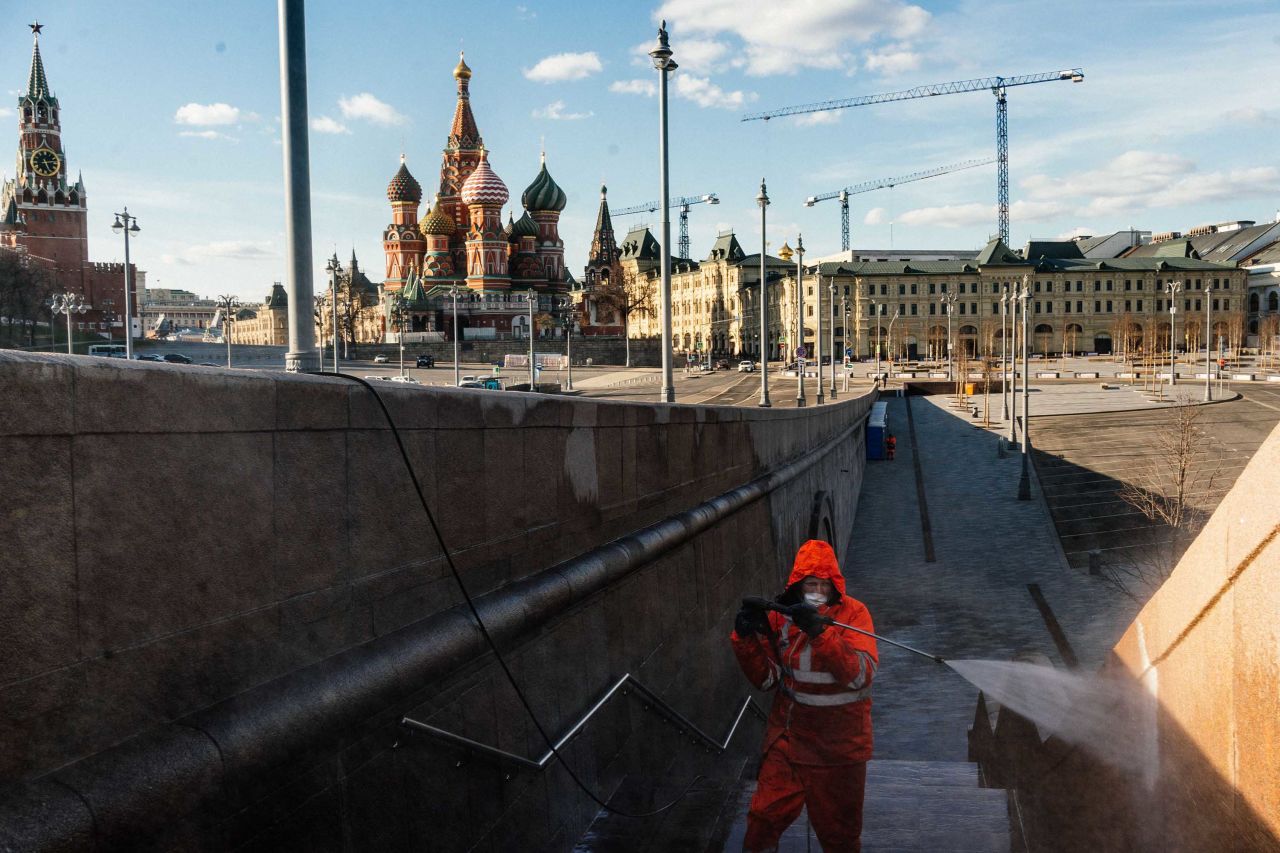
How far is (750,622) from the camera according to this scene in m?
5.95

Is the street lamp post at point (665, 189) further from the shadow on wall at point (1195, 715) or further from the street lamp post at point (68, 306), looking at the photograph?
the shadow on wall at point (1195, 715)

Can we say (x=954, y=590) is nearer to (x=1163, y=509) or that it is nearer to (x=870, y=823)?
(x=1163, y=509)

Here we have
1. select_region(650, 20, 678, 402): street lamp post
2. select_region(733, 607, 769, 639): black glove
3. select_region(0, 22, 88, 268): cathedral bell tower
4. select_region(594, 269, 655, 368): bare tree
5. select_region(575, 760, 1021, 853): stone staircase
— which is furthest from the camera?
select_region(594, 269, 655, 368): bare tree

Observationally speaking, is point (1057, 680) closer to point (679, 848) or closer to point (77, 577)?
point (679, 848)

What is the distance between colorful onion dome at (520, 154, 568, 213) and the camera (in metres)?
115

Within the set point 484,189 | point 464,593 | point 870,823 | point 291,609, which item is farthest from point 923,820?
point 484,189

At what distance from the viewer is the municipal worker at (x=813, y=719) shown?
19.8 feet

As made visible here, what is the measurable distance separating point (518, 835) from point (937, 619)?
22.6 meters

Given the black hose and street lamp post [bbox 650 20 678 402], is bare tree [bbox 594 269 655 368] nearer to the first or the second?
street lamp post [bbox 650 20 678 402]

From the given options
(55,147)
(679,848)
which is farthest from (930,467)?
(55,147)

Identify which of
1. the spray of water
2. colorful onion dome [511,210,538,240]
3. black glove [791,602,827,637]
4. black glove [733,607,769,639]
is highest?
colorful onion dome [511,210,538,240]

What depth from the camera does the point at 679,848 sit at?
6.22 metres

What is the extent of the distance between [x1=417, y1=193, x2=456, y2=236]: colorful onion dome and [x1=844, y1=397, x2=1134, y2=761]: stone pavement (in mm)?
69964

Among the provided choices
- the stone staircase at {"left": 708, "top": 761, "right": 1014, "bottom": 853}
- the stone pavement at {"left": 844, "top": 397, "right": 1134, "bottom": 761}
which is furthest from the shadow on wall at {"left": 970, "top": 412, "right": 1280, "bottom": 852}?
the stone pavement at {"left": 844, "top": 397, "right": 1134, "bottom": 761}
